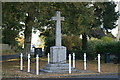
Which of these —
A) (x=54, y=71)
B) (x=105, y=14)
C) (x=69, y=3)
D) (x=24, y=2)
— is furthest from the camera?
(x=105, y=14)

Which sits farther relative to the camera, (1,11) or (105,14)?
(105,14)

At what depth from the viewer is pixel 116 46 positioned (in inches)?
990

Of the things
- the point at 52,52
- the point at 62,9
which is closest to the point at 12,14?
the point at 62,9

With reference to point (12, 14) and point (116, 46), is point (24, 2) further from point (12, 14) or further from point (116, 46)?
point (116, 46)

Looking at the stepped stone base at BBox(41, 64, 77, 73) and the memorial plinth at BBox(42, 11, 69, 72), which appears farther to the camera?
the memorial plinth at BBox(42, 11, 69, 72)

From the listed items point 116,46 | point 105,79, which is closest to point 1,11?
point 105,79

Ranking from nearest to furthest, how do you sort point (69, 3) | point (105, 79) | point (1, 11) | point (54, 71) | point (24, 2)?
point (105, 79), point (54, 71), point (24, 2), point (1, 11), point (69, 3)

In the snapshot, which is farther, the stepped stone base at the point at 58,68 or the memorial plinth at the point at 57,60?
the memorial plinth at the point at 57,60

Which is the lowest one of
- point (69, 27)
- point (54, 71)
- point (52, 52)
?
point (54, 71)

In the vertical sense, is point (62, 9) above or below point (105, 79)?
above

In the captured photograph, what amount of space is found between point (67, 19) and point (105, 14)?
8891 mm

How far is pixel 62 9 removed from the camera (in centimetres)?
2053

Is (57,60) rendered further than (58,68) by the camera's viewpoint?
Yes

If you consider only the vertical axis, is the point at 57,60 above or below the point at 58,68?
above
